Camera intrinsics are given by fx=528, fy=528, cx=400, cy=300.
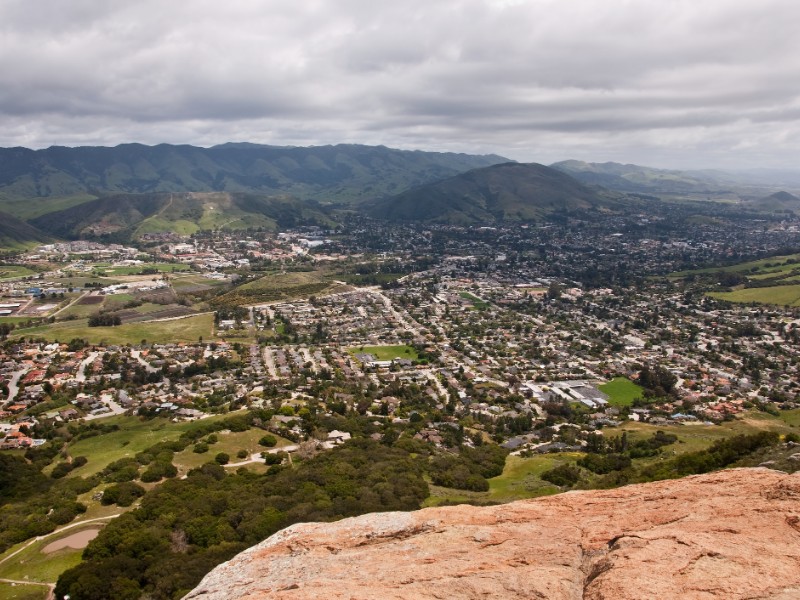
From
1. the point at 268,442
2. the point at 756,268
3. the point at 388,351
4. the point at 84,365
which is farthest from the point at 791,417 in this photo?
the point at 756,268

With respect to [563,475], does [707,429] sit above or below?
below

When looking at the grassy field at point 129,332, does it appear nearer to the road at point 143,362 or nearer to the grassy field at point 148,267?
the road at point 143,362

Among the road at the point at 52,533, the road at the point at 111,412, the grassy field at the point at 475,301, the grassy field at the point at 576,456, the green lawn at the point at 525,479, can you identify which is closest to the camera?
the road at the point at 52,533

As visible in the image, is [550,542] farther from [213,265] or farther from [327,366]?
[213,265]

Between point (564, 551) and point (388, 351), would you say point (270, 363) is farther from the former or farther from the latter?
point (564, 551)

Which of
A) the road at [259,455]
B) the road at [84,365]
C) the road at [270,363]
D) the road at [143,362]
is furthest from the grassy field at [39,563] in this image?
the road at [143,362]

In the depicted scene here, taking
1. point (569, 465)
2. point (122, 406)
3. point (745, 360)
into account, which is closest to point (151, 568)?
point (569, 465)
